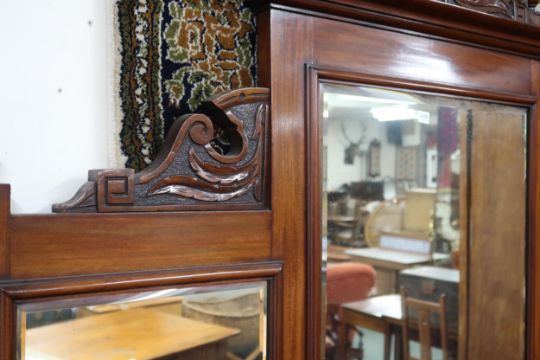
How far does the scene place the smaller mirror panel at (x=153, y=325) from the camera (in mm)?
650

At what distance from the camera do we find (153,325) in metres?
0.73

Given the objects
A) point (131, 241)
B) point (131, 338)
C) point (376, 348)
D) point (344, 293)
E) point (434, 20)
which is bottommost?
point (376, 348)

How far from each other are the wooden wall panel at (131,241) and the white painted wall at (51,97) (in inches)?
2.5

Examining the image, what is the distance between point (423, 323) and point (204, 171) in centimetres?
120

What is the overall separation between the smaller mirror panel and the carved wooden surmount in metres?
0.12

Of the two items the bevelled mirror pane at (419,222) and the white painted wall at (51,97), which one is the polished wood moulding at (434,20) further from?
the white painted wall at (51,97)

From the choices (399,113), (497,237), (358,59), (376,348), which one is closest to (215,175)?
(358,59)

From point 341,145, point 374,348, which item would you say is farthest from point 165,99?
point 374,348

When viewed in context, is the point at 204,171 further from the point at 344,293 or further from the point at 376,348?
the point at 376,348

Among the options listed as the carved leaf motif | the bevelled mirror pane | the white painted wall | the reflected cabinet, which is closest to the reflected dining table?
the bevelled mirror pane

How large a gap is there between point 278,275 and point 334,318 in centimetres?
85

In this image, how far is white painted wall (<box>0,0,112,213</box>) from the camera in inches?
26.7

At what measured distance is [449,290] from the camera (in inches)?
64.0

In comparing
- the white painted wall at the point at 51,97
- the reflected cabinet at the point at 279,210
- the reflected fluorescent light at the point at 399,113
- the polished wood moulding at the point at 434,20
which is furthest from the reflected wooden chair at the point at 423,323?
the white painted wall at the point at 51,97
